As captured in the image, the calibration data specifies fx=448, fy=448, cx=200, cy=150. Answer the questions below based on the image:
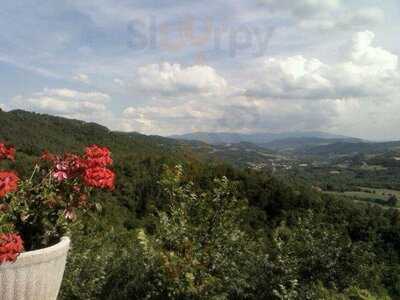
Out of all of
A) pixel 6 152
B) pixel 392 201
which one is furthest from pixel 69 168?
pixel 392 201

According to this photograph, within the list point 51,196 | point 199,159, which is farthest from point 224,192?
point 199,159

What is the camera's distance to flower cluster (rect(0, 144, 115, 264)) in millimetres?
3727

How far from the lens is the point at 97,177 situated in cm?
382

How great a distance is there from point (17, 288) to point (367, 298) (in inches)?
117

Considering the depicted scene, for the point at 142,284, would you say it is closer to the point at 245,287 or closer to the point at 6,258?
the point at 245,287

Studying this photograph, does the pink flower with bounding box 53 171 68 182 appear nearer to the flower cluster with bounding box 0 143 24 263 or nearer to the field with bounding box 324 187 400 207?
the flower cluster with bounding box 0 143 24 263

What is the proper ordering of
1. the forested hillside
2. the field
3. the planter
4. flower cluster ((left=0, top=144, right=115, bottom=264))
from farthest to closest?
the field < the forested hillside < flower cluster ((left=0, top=144, right=115, bottom=264)) < the planter

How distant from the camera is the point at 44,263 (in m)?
3.45

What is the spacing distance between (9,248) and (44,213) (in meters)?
0.67

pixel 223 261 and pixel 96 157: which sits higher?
pixel 96 157

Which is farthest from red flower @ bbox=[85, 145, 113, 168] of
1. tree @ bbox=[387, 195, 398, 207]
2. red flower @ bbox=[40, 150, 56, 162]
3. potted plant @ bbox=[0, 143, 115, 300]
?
tree @ bbox=[387, 195, 398, 207]

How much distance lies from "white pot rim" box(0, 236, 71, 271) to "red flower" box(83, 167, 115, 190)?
21.4 inches

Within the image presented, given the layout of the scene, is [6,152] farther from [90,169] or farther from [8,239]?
[8,239]

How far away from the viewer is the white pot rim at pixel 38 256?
3.26 meters
